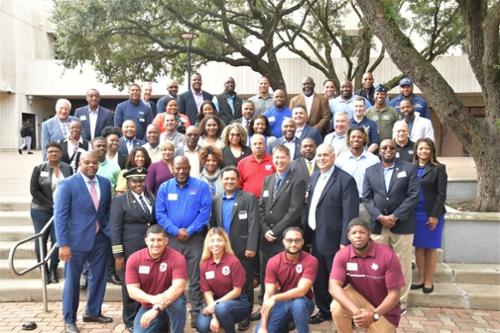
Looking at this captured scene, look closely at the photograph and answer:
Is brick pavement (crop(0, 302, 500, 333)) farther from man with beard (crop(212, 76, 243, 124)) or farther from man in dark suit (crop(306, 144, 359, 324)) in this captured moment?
man with beard (crop(212, 76, 243, 124))

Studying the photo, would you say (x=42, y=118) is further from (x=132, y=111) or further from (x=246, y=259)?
(x=246, y=259)

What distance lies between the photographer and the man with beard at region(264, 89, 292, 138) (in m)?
7.07

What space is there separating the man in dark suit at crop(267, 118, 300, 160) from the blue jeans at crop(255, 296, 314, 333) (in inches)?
82.2

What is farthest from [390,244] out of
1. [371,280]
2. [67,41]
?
[67,41]

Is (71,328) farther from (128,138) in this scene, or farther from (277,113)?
(277,113)

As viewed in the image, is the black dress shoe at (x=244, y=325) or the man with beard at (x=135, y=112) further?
the man with beard at (x=135, y=112)

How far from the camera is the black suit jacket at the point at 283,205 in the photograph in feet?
16.2

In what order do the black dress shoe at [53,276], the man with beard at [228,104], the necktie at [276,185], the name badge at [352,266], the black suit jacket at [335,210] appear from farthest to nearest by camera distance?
the man with beard at [228,104]
the black dress shoe at [53,276]
the necktie at [276,185]
the black suit jacket at [335,210]
the name badge at [352,266]

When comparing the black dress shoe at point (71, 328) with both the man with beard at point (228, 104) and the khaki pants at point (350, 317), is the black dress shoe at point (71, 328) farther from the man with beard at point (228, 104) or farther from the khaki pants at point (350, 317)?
the man with beard at point (228, 104)

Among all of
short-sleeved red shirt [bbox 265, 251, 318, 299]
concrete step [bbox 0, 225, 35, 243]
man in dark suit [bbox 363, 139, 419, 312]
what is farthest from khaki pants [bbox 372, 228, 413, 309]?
concrete step [bbox 0, 225, 35, 243]

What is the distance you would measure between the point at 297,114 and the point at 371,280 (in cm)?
275

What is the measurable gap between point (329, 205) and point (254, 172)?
1006 mm

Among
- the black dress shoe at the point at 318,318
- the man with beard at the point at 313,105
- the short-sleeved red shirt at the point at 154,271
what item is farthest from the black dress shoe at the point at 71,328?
the man with beard at the point at 313,105

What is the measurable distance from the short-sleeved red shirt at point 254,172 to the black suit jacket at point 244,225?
0.42 meters
